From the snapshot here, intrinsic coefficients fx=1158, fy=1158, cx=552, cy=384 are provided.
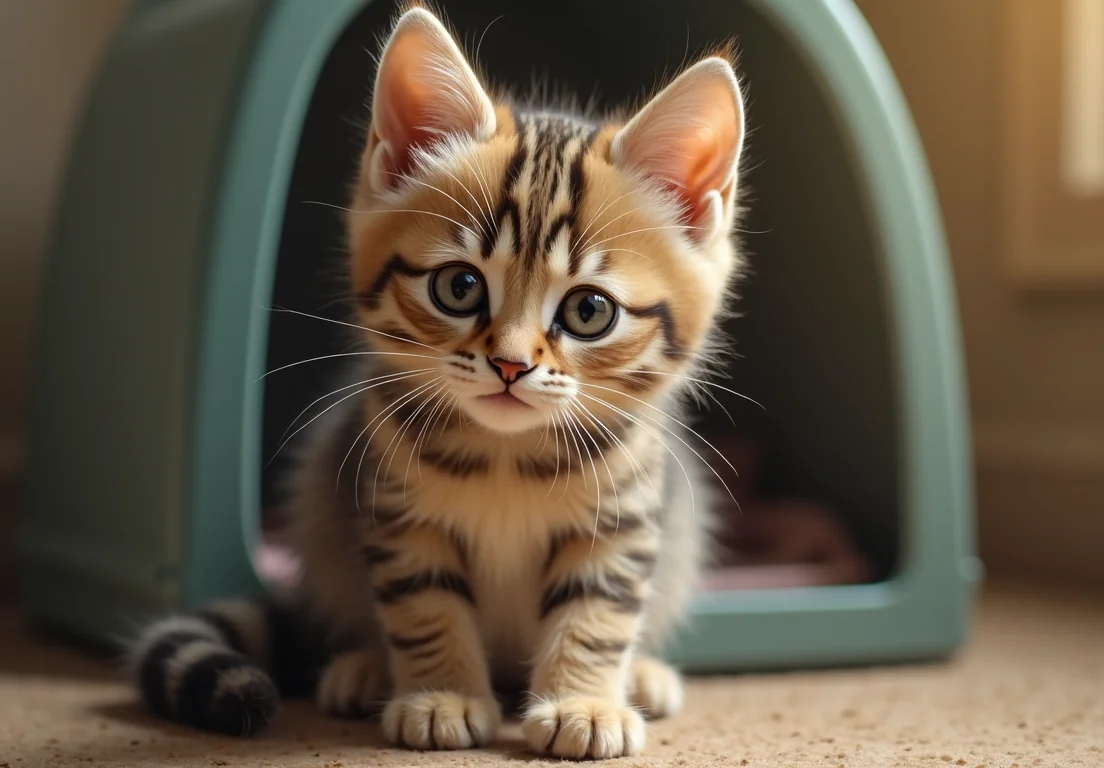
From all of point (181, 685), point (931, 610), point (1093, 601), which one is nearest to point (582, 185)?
point (181, 685)

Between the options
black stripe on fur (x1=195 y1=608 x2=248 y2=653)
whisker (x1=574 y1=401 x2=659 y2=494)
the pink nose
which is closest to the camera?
the pink nose

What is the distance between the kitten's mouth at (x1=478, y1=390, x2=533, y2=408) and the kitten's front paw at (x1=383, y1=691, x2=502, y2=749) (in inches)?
11.0

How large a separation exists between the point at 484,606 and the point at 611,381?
27 cm

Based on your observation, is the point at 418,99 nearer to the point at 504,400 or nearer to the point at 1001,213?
the point at 504,400

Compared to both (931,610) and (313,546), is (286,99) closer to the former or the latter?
(313,546)

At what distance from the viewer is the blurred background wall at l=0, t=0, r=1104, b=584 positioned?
201 cm

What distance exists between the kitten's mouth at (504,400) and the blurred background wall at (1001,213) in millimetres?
1318

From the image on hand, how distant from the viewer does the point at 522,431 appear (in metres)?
1.08

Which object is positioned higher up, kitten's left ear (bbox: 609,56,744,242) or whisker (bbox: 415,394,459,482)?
kitten's left ear (bbox: 609,56,744,242)

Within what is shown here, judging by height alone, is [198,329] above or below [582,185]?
below

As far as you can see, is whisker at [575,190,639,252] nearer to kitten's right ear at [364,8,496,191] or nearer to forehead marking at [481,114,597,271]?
forehead marking at [481,114,597,271]

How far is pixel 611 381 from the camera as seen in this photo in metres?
1.06

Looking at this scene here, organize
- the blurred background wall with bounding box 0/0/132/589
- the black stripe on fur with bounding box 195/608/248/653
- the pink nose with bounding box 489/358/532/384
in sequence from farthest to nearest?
the blurred background wall with bounding box 0/0/132/589 < the black stripe on fur with bounding box 195/608/248/653 < the pink nose with bounding box 489/358/532/384

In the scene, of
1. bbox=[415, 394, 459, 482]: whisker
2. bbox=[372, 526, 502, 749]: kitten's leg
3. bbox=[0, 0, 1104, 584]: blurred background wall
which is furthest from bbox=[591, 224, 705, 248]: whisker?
bbox=[0, 0, 1104, 584]: blurred background wall
